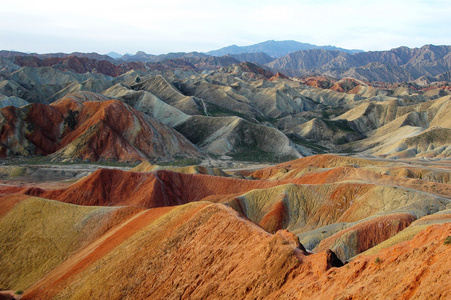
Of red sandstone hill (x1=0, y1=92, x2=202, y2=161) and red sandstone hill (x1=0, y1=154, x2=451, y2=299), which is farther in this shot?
red sandstone hill (x1=0, y1=92, x2=202, y2=161)

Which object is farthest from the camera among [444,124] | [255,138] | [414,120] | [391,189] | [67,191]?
[414,120]

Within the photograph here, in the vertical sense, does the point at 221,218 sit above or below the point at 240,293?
above

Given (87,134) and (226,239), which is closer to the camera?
(226,239)

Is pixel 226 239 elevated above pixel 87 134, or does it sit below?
above

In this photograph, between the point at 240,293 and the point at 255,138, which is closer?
the point at 240,293

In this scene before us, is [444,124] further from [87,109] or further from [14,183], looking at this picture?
[14,183]

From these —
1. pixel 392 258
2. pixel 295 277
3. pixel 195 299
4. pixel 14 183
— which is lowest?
pixel 14 183

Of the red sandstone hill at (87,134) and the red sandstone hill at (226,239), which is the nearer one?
the red sandstone hill at (226,239)

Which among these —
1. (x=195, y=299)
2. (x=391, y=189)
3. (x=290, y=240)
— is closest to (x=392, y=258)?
(x=290, y=240)
